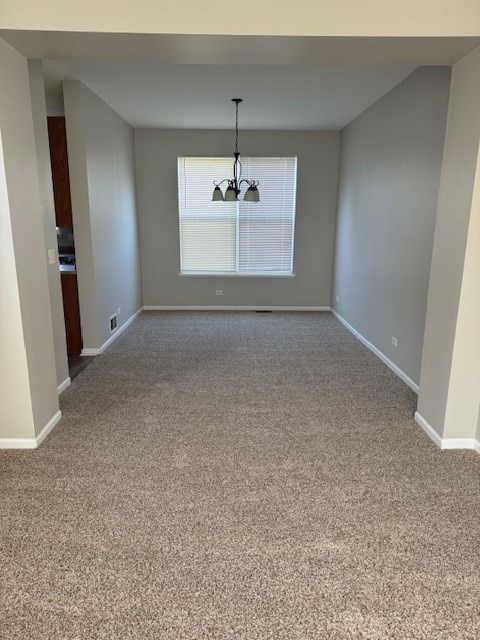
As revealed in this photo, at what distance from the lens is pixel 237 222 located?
659cm

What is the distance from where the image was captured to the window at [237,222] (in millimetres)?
6391

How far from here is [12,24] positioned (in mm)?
2158

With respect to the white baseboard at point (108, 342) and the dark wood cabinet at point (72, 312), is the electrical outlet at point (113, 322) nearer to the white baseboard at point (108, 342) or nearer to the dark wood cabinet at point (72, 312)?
the white baseboard at point (108, 342)

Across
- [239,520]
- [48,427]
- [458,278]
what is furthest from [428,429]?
[48,427]

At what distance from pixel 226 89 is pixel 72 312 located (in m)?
2.84

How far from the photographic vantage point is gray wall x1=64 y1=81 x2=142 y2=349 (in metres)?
4.17

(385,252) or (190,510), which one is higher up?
(385,252)

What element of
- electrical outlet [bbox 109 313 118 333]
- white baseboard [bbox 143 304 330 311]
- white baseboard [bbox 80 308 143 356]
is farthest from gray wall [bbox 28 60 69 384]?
white baseboard [bbox 143 304 330 311]

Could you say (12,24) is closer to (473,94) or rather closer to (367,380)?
(473,94)

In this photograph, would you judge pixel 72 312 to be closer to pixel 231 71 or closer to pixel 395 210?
pixel 231 71

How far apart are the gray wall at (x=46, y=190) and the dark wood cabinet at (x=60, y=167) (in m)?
0.75

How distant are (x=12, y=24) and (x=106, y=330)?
3.24 meters

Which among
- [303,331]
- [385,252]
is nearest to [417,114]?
[385,252]

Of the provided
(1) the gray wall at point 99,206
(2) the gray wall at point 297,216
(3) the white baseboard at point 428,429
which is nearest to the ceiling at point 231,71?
(1) the gray wall at point 99,206
